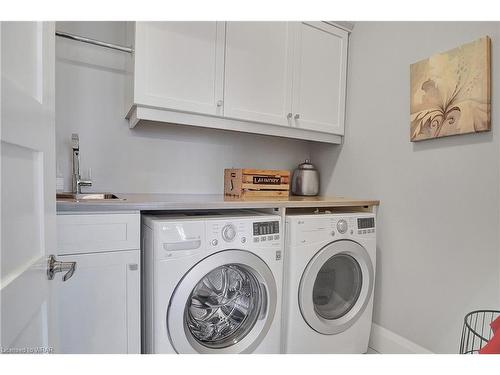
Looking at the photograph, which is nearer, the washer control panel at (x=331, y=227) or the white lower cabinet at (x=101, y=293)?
the white lower cabinet at (x=101, y=293)

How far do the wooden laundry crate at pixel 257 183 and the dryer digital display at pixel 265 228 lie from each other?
0.36 meters

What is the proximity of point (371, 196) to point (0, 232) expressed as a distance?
1.95m

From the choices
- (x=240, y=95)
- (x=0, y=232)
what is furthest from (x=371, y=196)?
(x=0, y=232)

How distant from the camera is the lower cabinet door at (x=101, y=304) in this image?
1.17m

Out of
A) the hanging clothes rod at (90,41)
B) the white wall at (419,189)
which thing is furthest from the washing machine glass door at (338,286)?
the hanging clothes rod at (90,41)

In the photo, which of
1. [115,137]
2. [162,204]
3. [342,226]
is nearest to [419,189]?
[342,226]

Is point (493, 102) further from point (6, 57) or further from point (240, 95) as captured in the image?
point (6, 57)

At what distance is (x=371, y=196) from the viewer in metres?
1.99

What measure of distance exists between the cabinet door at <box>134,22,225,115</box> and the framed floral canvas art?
116 centimetres

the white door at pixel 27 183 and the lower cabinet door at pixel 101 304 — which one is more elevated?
the white door at pixel 27 183

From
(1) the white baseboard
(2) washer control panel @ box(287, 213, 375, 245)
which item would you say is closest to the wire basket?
(1) the white baseboard

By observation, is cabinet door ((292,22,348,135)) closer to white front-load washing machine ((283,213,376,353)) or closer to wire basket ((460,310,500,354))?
white front-load washing machine ((283,213,376,353))

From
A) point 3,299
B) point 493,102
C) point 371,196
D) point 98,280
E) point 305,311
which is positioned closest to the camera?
point 3,299

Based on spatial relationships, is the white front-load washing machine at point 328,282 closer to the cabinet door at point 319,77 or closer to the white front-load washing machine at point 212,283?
the white front-load washing machine at point 212,283
